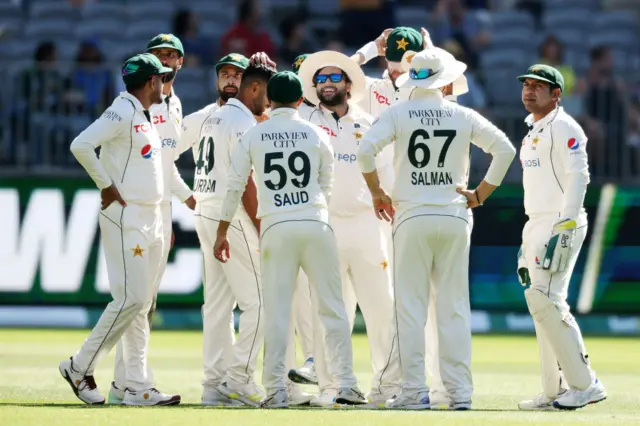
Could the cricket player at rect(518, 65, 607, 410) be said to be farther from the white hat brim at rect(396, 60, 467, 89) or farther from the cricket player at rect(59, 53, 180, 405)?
the cricket player at rect(59, 53, 180, 405)

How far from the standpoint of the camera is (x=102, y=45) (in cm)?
2053

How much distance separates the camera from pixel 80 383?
9.77 m

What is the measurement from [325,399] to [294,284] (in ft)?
3.38

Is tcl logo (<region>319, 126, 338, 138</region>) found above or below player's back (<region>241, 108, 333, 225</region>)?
above

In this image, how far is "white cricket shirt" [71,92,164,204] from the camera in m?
9.79

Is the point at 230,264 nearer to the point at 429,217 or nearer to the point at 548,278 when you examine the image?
the point at 429,217

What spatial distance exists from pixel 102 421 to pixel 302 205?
6.97 ft

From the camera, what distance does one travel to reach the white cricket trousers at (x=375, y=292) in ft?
33.6

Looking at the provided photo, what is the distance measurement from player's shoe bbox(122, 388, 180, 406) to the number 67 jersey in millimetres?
2214

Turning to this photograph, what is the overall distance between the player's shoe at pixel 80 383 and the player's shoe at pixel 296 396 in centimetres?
149

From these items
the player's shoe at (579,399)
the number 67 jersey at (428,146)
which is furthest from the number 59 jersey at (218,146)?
the player's shoe at (579,399)

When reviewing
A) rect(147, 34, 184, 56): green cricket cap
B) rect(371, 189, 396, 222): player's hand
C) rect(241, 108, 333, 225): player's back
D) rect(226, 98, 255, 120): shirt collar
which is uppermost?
rect(147, 34, 184, 56): green cricket cap

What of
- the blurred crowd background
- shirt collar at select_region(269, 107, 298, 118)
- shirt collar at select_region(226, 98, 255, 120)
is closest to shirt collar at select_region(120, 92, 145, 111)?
shirt collar at select_region(226, 98, 255, 120)

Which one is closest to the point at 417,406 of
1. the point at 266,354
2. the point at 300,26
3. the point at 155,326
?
the point at 266,354
